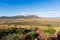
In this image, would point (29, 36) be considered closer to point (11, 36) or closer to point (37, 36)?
point (37, 36)

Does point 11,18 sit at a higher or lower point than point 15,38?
lower

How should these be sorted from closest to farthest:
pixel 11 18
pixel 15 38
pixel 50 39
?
pixel 15 38 < pixel 50 39 < pixel 11 18

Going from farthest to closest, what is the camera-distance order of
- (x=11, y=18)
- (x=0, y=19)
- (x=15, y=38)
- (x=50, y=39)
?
(x=11, y=18) < (x=0, y=19) < (x=50, y=39) < (x=15, y=38)

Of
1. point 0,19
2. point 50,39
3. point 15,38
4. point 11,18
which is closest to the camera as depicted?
point 15,38

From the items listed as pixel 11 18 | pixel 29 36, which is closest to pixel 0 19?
pixel 11 18

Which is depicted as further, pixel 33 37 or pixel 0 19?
pixel 0 19

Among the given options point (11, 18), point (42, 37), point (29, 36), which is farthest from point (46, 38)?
point (11, 18)

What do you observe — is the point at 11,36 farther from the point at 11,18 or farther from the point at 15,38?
the point at 11,18

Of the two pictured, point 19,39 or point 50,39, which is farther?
point 50,39

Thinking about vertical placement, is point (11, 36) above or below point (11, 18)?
above
